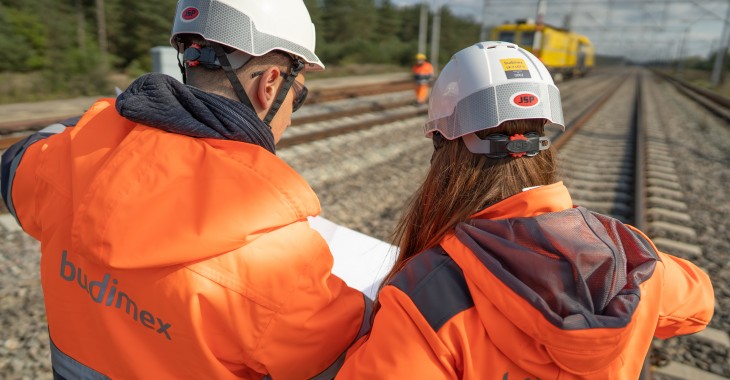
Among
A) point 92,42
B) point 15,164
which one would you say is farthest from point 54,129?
point 92,42

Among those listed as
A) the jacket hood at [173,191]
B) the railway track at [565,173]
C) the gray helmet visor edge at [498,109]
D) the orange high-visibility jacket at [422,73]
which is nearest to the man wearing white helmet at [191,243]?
the jacket hood at [173,191]

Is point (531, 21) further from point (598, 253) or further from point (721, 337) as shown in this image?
point (598, 253)

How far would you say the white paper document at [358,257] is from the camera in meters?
2.03

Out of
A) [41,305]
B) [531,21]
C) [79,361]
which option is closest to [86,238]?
[79,361]

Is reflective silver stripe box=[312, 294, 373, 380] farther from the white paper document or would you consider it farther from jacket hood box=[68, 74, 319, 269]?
the white paper document

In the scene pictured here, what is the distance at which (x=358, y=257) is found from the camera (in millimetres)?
2174

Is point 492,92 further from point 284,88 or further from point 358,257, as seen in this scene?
point 358,257

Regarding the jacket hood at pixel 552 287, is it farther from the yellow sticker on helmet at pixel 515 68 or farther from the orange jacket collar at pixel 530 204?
the yellow sticker on helmet at pixel 515 68

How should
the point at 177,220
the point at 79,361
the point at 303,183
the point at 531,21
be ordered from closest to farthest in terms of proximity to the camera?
the point at 177,220 → the point at 303,183 → the point at 79,361 → the point at 531,21

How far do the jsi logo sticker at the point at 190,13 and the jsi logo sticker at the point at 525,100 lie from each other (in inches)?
38.9

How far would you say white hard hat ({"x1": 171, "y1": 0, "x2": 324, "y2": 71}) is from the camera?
4.76ft

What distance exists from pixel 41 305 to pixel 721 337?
14.7ft

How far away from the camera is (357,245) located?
2256 millimetres

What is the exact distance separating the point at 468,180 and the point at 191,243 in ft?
2.70
